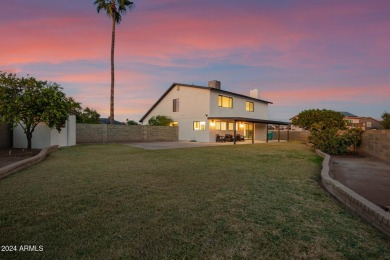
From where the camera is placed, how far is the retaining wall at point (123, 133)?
69.7 feet

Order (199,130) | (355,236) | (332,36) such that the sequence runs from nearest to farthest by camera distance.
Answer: (355,236), (332,36), (199,130)

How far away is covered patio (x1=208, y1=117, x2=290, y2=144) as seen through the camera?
22.5m

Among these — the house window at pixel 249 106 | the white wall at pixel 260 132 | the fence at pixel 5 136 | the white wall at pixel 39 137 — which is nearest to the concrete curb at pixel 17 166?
the white wall at pixel 39 137

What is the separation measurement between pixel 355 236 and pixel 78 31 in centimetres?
1902

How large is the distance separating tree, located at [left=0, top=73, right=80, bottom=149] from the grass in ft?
23.9

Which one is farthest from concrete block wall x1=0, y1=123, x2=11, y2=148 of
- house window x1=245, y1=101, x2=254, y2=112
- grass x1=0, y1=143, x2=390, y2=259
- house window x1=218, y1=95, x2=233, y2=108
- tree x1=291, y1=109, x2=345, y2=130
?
tree x1=291, y1=109, x2=345, y2=130

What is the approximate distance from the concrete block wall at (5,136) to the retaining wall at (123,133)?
19.1ft

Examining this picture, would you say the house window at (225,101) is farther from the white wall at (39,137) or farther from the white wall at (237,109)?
the white wall at (39,137)

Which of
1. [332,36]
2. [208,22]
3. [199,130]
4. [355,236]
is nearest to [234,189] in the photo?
[355,236]

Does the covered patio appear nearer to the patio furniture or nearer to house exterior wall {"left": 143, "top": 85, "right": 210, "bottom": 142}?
the patio furniture

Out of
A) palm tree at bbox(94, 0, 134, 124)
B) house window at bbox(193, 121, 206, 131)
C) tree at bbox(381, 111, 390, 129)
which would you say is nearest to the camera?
palm tree at bbox(94, 0, 134, 124)

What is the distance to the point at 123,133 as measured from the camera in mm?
23719

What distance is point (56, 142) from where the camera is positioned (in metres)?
16.1

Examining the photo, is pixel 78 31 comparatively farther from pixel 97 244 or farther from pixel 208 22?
pixel 97 244
